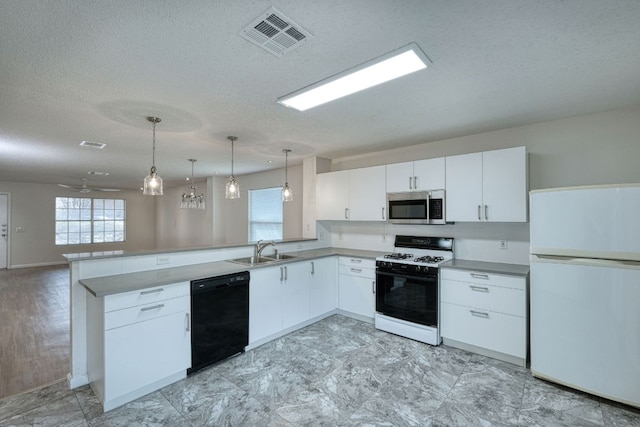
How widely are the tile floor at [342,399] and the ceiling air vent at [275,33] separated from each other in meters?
2.50

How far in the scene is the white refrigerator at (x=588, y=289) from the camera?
2170 millimetres

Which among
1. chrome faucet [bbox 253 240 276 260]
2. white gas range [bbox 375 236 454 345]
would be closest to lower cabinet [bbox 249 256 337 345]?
chrome faucet [bbox 253 240 276 260]

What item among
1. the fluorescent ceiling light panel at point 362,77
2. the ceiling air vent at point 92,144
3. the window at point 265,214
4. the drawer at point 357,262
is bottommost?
the drawer at point 357,262

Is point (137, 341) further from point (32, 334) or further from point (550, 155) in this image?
point (550, 155)

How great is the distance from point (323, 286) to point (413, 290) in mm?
1216

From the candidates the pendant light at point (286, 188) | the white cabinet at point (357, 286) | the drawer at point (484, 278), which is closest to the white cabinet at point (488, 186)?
the drawer at point (484, 278)

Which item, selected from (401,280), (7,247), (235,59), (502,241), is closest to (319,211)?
(401,280)

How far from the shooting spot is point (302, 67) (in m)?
2.00

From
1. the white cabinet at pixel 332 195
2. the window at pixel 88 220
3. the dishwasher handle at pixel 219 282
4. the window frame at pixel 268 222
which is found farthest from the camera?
the window at pixel 88 220

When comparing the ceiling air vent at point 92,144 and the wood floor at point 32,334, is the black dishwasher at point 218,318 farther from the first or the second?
the ceiling air vent at point 92,144

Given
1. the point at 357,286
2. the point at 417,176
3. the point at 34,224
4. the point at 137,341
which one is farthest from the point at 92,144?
the point at 34,224

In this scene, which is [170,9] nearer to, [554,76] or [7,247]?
[554,76]

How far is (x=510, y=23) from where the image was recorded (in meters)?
1.56

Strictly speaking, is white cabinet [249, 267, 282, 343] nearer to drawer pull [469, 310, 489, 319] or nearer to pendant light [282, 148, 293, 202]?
pendant light [282, 148, 293, 202]
